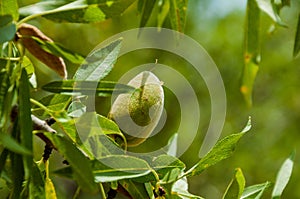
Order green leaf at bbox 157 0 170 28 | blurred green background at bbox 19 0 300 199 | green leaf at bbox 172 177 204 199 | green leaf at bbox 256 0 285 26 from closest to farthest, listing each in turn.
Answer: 1. green leaf at bbox 172 177 204 199
2. green leaf at bbox 256 0 285 26
3. green leaf at bbox 157 0 170 28
4. blurred green background at bbox 19 0 300 199

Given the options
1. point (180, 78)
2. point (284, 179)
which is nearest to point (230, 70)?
point (180, 78)

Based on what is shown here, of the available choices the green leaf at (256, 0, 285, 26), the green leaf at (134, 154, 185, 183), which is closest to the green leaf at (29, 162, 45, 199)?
the green leaf at (134, 154, 185, 183)

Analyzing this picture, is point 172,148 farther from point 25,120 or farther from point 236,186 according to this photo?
point 25,120

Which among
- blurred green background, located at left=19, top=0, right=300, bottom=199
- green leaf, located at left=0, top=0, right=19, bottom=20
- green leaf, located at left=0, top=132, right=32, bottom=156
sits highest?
green leaf, located at left=0, top=0, right=19, bottom=20

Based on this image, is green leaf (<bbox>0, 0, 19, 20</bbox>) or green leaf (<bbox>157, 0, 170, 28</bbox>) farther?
green leaf (<bbox>157, 0, 170, 28</bbox>)

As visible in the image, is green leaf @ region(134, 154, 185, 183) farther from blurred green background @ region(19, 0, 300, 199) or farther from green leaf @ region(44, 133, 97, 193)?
blurred green background @ region(19, 0, 300, 199)

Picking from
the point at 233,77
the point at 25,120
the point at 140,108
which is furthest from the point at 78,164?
the point at 233,77

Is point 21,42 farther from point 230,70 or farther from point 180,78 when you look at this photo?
point 230,70
